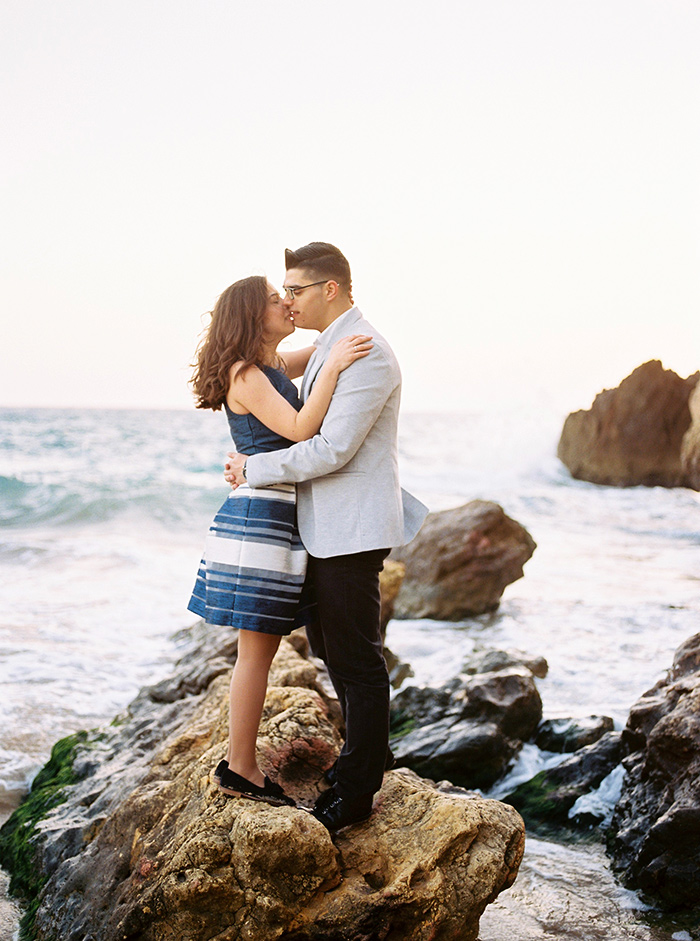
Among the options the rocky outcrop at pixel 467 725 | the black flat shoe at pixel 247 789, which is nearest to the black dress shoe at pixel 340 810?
the black flat shoe at pixel 247 789

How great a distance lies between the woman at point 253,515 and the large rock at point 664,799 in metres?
1.65

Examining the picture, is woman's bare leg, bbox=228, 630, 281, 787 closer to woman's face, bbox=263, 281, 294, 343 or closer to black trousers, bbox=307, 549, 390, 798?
black trousers, bbox=307, 549, 390, 798

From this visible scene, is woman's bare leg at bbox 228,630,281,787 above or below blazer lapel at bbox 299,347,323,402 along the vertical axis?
below

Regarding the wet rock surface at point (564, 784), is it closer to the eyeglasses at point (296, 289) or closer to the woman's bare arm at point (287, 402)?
the woman's bare arm at point (287, 402)

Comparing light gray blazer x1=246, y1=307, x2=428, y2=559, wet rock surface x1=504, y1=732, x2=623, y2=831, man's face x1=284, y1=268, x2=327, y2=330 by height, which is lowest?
wet rock surface x1=504, y1=732, x2=623, y2=831

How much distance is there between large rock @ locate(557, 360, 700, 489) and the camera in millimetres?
23203

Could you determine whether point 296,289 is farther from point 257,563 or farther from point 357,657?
point 357,657

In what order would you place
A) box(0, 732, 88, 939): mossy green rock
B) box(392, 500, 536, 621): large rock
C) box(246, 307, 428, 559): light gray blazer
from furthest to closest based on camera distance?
box(392, 500, 536, 621): large rock, box(0, 732, 88, 939): mossy green rock, box(246, 307, 428, 559): light gray blazer

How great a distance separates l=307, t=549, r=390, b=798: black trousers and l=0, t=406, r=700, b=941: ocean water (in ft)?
3.64

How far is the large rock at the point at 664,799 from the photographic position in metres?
3.29

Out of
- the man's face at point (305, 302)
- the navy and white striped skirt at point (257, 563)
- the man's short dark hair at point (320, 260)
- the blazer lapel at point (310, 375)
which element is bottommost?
the navy and white striped skirt at point (257, 563)

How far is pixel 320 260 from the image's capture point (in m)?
3.05

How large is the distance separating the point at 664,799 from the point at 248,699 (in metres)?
2.00

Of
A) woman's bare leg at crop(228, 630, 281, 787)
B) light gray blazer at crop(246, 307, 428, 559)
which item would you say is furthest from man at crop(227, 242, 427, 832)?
woman's bare leg at crop(228, 630, 281, 787)
